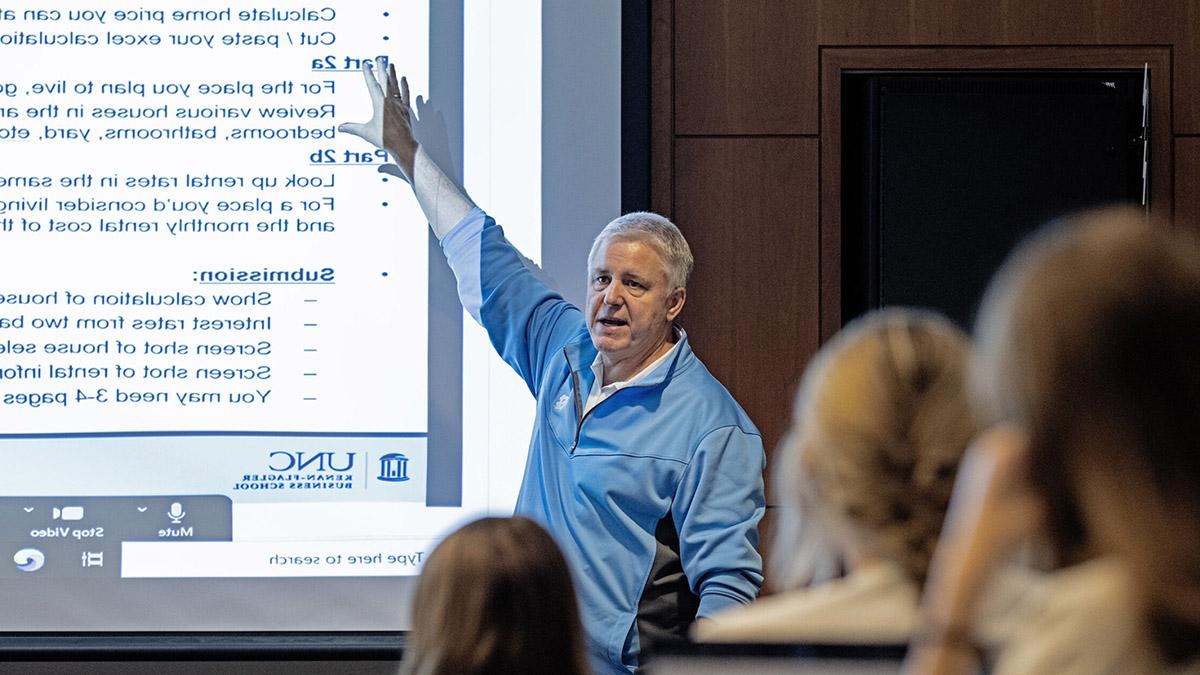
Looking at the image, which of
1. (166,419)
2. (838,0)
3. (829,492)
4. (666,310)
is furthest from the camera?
(838,0)

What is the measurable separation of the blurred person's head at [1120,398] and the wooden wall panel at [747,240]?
2483mm

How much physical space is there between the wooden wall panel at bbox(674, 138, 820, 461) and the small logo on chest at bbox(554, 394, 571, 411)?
705 millimetres

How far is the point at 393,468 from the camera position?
117 inches

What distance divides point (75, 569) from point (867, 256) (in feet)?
6.44

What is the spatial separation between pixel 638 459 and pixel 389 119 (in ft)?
3.60

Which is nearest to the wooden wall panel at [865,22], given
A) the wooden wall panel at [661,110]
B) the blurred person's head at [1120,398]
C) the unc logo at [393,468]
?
the wooden wall panel at [661,110]

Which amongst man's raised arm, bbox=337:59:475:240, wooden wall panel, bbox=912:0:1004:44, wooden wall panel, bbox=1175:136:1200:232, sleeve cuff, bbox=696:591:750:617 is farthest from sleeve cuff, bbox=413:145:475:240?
wooden wall panel, bbox=1175:136:1200:232

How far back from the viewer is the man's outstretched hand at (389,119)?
9.70 feet

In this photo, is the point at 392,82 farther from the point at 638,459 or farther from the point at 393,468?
the point at 638,459

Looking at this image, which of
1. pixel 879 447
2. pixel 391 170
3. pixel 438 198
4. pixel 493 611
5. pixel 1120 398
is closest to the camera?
pixel 1120 398

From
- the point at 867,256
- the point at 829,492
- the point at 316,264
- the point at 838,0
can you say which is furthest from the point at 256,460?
the point at 829,492

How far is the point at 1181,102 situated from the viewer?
318 cm

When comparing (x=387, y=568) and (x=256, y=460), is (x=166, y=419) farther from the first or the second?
(x=387, y=568)

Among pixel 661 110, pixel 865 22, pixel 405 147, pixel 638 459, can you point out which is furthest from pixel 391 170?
pixel 865 22
